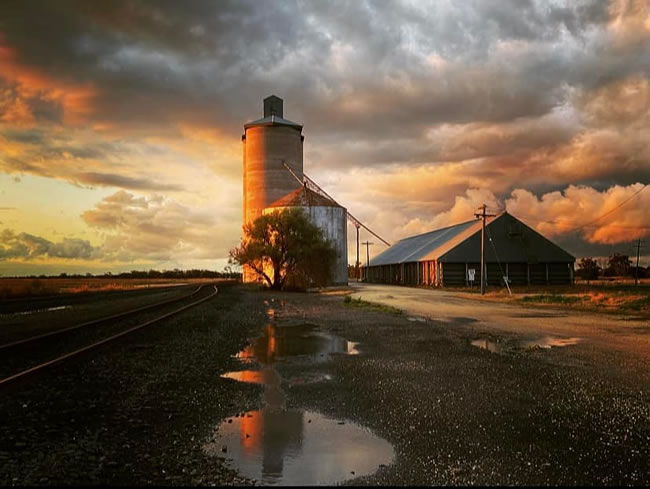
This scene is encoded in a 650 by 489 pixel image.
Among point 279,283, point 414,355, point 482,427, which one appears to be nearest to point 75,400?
point 482,427

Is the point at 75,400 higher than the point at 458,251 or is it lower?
lower

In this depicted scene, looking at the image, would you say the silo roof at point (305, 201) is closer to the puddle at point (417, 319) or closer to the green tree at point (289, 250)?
the green tree at point (289, 250)

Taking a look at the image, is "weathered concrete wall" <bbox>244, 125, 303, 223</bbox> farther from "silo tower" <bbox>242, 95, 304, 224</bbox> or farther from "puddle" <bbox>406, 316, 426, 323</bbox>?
"puddle" <bbox>406, 316, 426, 323</bbox>

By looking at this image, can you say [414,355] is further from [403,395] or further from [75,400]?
[75,400]

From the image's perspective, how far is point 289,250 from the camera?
159 feet

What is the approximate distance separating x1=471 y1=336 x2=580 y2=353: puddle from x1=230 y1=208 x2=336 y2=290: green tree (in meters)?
34.9

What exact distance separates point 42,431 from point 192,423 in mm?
1583

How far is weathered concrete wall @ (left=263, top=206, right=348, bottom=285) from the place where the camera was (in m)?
57.7

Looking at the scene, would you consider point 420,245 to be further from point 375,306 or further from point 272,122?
point 375,306

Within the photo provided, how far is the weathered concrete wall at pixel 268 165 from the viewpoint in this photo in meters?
71.4

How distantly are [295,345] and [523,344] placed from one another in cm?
547

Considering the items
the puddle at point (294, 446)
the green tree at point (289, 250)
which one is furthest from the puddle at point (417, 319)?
the green tree at point (289, 250)

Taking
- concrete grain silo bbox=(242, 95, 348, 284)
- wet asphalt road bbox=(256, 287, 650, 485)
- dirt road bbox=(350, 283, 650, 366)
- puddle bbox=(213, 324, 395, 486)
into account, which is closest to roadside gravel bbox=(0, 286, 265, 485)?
puddle bbox=(213, 324, 395, 486)

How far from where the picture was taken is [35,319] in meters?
20.4
